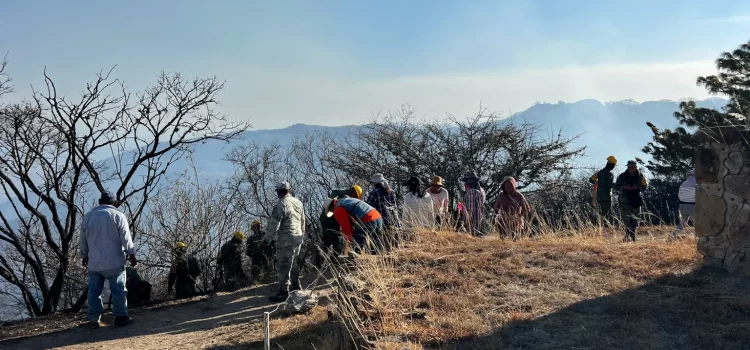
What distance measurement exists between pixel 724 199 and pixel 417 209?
4.49 meters

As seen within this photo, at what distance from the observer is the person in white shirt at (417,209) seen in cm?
889

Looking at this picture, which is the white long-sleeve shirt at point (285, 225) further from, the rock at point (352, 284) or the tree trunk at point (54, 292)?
the tree trunk at point (54, 292)

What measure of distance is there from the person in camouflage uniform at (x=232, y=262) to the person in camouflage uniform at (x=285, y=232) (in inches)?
85.8

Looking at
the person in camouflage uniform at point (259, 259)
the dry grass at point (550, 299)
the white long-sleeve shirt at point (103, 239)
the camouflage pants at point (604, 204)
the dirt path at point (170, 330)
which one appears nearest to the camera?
the dry grass at point (550, 299)

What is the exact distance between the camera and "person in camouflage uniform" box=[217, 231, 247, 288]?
10094mm

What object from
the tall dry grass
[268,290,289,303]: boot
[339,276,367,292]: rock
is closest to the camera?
the tall dry grass

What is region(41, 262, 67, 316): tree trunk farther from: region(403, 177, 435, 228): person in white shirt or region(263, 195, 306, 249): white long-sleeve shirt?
region(403, 177, 435, 228): person in white shirt

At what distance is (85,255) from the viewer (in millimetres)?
6789

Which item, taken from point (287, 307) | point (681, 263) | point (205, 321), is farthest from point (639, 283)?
point (205, 321)

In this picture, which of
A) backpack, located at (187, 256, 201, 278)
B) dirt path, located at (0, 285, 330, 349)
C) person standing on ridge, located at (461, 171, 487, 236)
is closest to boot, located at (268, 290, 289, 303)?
dirt path, located at (0, 285, 330, 349)

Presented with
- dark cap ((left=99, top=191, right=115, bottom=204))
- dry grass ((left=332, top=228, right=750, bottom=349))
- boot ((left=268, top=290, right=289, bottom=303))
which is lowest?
boot ((left=268, top=290, right=289, bottom=303))

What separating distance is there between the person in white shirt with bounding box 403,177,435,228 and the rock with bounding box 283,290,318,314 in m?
2.17

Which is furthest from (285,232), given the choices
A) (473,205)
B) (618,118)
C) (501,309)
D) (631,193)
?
(618,118)

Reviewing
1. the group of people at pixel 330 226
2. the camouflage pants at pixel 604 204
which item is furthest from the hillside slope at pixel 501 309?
the camouflage pants at pixel 604 204
